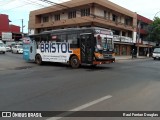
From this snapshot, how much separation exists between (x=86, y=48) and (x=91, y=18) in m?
20.6

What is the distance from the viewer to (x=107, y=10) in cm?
4497

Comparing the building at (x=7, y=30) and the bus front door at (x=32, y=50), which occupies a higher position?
the building at (x=7, y=30)

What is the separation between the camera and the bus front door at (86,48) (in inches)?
743

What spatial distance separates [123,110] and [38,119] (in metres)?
2.27

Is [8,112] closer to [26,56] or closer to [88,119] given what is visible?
[88,119]

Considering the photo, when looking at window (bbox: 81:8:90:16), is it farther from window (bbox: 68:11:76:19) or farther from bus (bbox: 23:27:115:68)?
bus (bbox: 23:27:115:68)

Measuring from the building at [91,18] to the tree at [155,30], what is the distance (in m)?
6.17

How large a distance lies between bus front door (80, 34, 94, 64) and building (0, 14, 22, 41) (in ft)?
164

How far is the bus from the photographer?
61.9 feet

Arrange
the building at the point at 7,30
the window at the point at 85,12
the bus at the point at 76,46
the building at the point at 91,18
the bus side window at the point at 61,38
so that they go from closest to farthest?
the bus at the point at 76,46, the bus side window at the point at 61,38, the building at the point at 91,18, the window at the point at 85,12, the building at the point at 7,30

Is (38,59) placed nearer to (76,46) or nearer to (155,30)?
(76,46)

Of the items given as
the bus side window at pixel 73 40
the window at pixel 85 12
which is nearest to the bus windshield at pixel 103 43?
the bus side window at pixel 73 40

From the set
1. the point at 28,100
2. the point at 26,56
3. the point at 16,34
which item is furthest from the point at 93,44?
the point at 16,34

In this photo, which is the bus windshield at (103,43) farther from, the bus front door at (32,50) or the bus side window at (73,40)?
the bus front door at (32,50)
